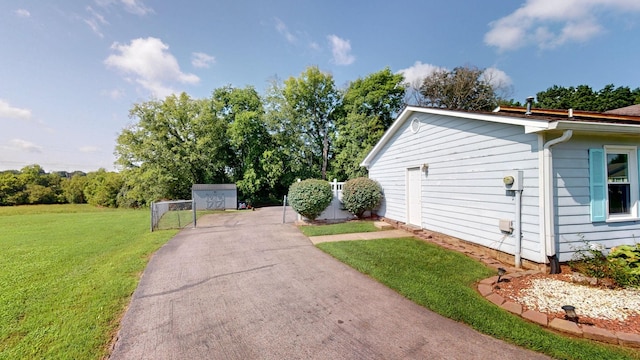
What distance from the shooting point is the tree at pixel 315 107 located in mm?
24297

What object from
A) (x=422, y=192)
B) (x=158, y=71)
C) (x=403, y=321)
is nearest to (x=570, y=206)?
(x=422, y=192)

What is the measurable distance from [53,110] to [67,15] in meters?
5.24

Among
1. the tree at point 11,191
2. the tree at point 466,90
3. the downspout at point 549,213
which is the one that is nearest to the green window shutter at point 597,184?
the downspout at point 549,213

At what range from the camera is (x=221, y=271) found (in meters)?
5.00

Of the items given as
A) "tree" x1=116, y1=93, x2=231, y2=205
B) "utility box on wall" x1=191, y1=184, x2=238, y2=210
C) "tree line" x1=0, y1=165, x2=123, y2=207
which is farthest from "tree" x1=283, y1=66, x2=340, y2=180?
"tree line" x1=0, y1=165, x2=123, y2=207

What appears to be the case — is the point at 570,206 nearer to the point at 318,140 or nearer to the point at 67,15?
the point at 67,15

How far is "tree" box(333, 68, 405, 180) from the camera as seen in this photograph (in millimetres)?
20844

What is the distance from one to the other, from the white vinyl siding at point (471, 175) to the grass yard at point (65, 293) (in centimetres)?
687

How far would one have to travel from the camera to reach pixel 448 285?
3988 mm

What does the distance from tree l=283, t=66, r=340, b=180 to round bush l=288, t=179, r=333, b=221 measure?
1399 centimetres

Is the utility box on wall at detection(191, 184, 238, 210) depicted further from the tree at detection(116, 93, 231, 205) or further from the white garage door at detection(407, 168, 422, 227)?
the white garage door at detection(407, 168, 422, 227)

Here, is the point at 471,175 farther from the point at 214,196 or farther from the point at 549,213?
the point at 214,196

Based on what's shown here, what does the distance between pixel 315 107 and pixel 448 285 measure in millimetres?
22848

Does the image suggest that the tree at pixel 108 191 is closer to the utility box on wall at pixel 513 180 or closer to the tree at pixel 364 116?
the tree at pixel 364 116
